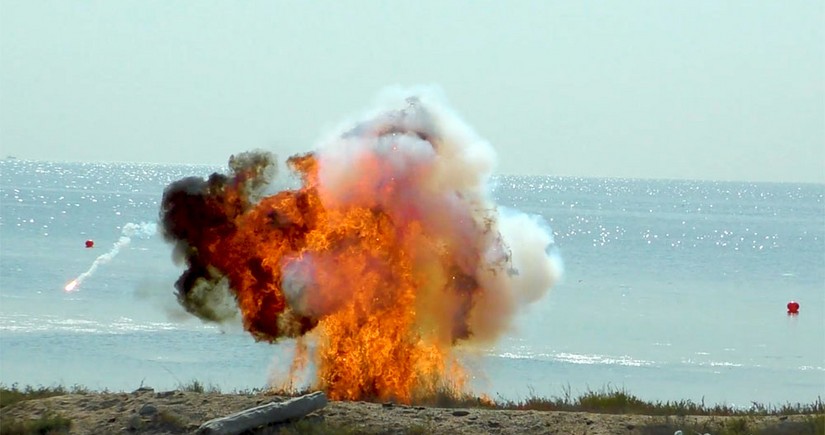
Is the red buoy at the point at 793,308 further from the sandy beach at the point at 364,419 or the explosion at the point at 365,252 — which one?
the sandy beach at the point at 364,419

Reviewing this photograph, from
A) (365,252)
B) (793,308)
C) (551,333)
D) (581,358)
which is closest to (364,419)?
(365,252)

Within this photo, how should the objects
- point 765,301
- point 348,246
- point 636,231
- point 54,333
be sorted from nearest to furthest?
point 348,246
point 54,333
point 765,301
point 636,231

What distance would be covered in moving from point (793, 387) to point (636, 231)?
109 m

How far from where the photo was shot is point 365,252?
21891mm

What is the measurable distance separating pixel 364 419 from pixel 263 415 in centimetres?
143

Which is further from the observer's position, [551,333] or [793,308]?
[793,308]

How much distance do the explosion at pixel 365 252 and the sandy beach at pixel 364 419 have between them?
2.76 metres

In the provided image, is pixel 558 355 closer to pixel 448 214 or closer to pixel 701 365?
pixel 701 365

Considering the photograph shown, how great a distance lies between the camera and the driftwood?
17344 mm

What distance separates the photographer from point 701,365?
142 ft

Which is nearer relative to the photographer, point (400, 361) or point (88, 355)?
point (400, 361)

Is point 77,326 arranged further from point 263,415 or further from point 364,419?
point 263,415

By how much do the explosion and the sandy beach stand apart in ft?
9.04

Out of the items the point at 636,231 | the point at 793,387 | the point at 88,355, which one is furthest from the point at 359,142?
the point at 636,231
